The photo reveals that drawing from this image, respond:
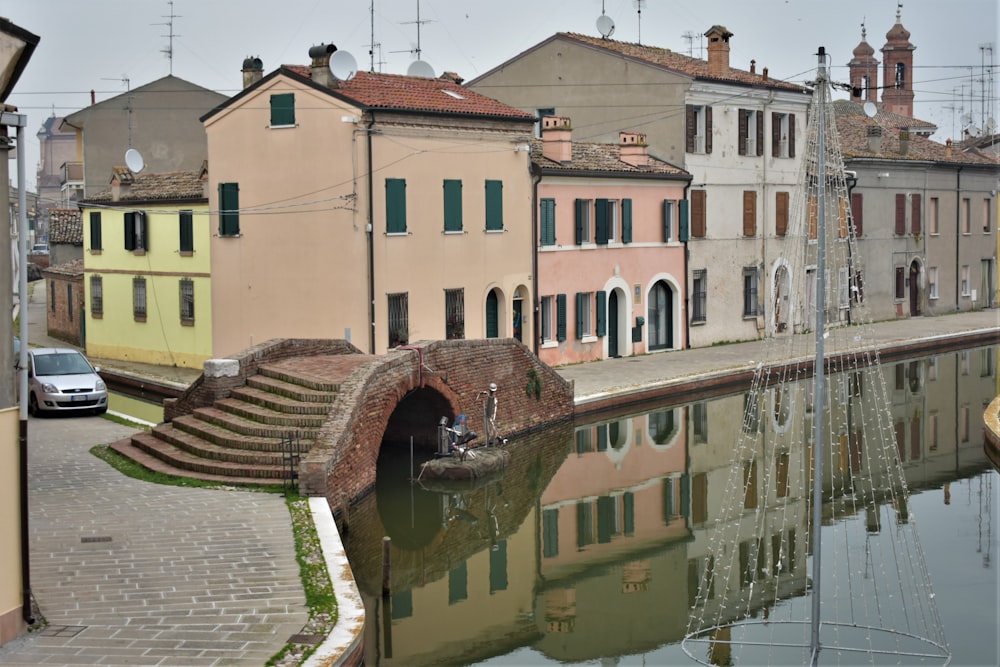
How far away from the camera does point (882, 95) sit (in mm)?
81125

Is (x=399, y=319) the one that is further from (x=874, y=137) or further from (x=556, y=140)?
(x=874, y=137)

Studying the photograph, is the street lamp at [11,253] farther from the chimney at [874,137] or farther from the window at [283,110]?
the chimney at [874,137]

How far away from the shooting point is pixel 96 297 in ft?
127

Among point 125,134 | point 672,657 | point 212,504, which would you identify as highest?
point 125,134

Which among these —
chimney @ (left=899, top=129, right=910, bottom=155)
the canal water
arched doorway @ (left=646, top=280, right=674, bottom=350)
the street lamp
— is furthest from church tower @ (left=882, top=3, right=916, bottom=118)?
the street lamp

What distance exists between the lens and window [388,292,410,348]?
30.7 m

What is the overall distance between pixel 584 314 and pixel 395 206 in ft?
25.7

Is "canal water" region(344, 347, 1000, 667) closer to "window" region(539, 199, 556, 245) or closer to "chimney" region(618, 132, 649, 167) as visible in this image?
"window" region(539, 199, 556, 245)

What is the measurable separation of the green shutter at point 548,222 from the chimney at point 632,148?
4.21 meters

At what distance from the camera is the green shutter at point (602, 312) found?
121 ft

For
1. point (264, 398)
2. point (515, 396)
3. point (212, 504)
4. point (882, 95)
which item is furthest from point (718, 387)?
point (882, 95)

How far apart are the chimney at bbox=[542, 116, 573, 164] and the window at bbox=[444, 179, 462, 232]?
4.41 m

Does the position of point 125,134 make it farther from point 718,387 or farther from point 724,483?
point 724,483

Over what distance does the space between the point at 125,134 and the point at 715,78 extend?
755 inches
